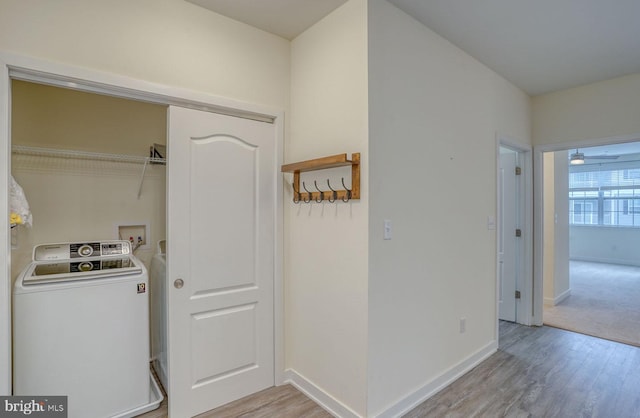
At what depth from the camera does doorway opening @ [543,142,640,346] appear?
4.13 metres

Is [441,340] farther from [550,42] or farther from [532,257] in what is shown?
[550,42]

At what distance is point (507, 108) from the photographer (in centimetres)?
330

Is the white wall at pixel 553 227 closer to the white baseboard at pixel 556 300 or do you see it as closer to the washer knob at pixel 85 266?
the white baseboard at pixel 556 300

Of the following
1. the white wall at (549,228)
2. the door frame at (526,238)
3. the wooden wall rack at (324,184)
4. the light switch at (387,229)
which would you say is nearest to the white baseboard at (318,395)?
the light switch at (387,229)

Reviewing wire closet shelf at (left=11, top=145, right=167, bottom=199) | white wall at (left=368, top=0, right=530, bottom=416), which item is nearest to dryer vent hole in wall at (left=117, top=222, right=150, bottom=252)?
wire closet shelf at (left=11, top=145, right=167, bottom=199)

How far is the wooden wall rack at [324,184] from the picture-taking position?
1976 millimetres

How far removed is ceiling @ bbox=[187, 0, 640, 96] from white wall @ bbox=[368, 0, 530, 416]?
0.45 feet

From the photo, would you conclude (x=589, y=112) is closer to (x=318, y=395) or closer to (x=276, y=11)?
(x=276, y=11)

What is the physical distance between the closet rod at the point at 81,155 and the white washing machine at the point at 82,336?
70 cm

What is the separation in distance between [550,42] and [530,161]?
1.53 metres

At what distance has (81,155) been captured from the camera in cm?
252

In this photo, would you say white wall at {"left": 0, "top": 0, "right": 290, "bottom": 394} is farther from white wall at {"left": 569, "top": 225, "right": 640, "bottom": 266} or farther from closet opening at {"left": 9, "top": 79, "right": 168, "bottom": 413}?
white wall at {"left": 569, "top": 225, "right": 640, "bottom": 266}

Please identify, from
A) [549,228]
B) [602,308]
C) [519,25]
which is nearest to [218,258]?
[519,25]

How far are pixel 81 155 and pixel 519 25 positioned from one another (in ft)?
11.1
